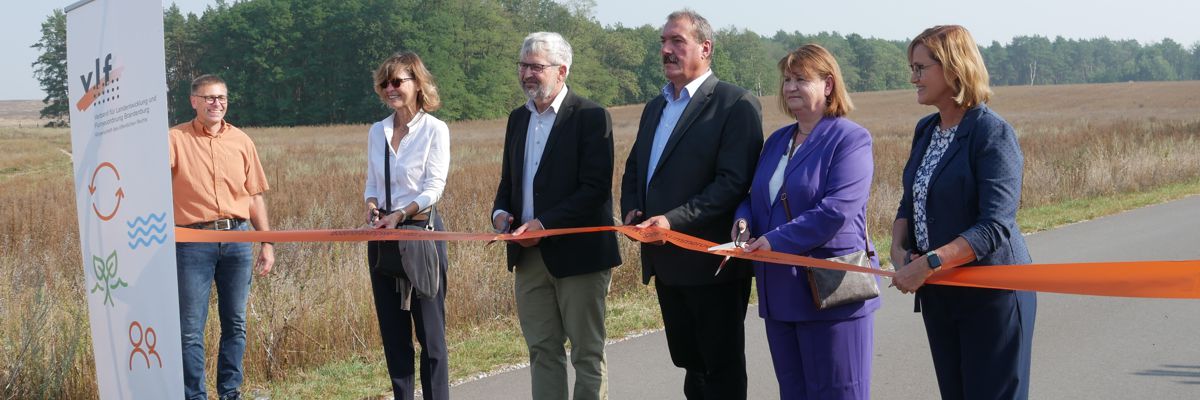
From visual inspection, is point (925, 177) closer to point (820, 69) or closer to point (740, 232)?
point (820, 69)

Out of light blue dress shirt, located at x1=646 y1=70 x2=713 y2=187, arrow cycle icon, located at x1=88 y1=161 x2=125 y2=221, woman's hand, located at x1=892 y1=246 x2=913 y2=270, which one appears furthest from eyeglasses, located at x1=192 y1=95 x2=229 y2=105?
woman's hand, located at x1=892 y1=246 x2=913 y2=270

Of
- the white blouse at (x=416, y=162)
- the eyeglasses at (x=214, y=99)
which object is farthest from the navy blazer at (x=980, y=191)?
the eyeglasses at (x=214, y=99)

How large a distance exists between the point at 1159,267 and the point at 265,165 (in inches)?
998

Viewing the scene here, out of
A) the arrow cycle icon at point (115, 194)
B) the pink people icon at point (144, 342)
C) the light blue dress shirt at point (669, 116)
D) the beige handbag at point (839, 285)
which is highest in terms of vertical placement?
the light blue dress shirt at point (669, 116)

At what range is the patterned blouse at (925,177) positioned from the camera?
3758 millimetres

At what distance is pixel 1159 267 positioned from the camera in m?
3.41

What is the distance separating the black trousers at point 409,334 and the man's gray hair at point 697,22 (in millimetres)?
1473

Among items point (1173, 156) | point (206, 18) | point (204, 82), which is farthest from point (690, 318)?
point (206, 18)

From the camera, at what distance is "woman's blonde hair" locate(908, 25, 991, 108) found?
3607mm

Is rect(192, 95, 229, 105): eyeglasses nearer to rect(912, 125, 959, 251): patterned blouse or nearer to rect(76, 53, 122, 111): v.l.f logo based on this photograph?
rect(76, 53, 122, 111): v.l.f logo

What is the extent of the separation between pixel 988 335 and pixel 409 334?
2640mm

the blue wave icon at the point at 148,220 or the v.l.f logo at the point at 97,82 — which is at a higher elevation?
the v.l.f logo at the point at 97,82

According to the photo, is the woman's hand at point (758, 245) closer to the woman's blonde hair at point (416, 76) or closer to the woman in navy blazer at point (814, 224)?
the woman in navy blazer at point (814, 224)

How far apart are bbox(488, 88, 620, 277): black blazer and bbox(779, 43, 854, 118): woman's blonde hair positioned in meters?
0.93
